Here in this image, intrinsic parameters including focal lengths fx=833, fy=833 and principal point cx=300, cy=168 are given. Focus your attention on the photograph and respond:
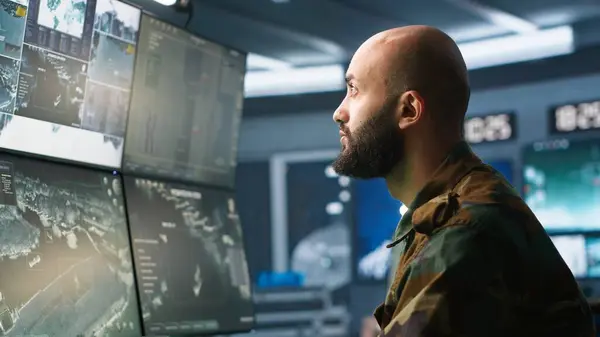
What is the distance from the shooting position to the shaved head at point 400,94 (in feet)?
5.08

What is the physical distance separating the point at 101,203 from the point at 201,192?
0.50m

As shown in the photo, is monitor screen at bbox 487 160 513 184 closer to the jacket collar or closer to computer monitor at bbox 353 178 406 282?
computer monitor at bbox 353 178 406 282

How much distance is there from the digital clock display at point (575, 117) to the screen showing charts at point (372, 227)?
2.05 feet

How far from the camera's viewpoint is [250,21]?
19.6 feet

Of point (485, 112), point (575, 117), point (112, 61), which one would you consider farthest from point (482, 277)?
point (485, 112)

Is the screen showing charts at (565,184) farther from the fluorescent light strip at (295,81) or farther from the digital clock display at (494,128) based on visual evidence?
the fluorescent light strip at (295,81)

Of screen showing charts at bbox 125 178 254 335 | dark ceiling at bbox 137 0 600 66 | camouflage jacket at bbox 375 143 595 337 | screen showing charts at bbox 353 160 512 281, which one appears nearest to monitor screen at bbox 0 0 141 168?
screen showing charts at bbox 125 178 254 335

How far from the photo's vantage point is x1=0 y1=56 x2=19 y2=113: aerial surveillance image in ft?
6.84

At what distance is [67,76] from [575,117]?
4811 millimetres

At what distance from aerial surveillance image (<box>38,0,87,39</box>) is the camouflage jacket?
124 centimetres

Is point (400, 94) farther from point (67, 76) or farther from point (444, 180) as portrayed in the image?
point (67, 76)

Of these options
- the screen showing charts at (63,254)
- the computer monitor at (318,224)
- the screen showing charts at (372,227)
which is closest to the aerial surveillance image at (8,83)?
the screen showing charts at (63,254)

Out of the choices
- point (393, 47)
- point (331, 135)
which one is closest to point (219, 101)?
point (393, 47)

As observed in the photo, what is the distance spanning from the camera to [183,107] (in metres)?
2.77
